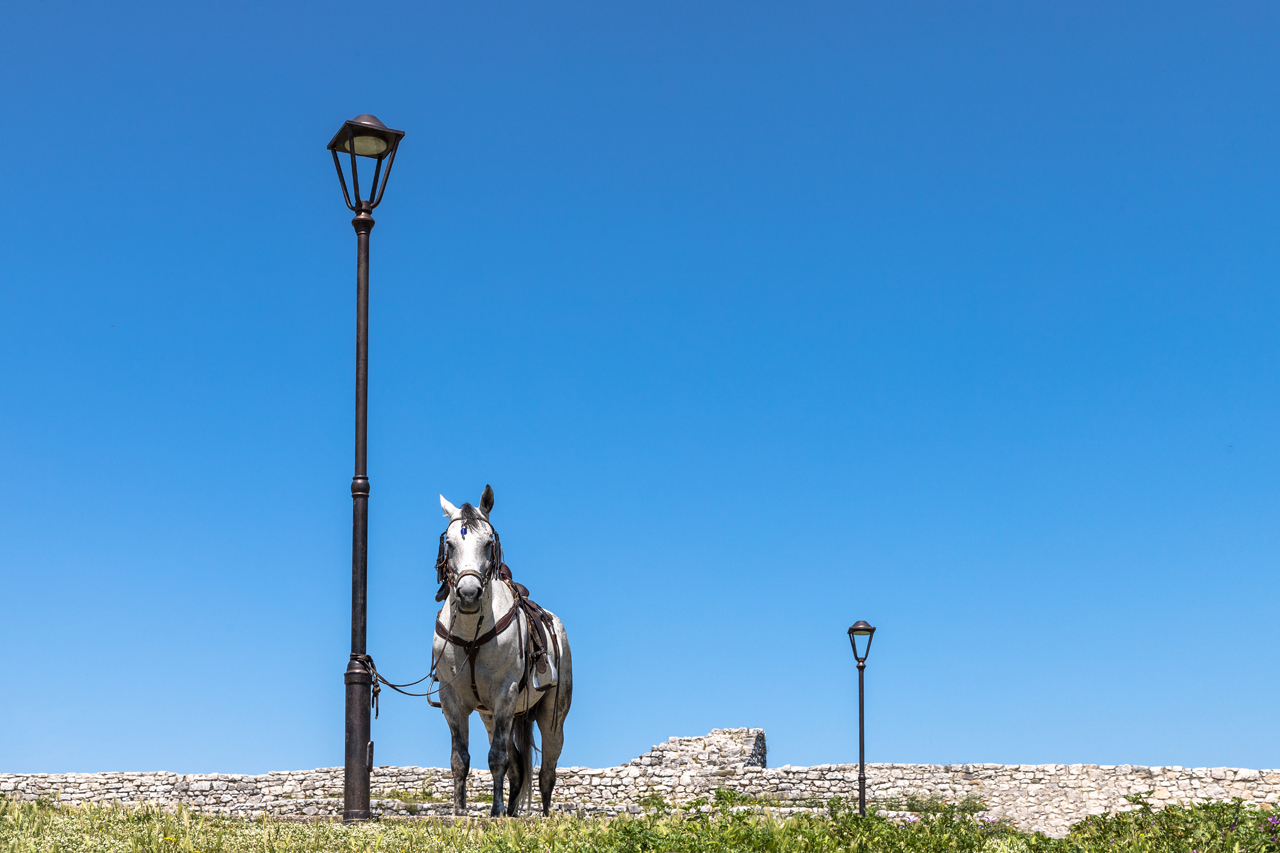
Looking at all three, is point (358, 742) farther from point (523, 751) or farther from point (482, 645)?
point (523, 751)

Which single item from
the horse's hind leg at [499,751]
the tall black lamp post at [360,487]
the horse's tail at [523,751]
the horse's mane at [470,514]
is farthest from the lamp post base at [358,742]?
the horse's tail at [523,751]

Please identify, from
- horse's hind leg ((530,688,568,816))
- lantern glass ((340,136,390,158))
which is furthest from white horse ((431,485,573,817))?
lantern glass ((340,136,390,158))

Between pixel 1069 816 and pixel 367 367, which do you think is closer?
pixel 367 367

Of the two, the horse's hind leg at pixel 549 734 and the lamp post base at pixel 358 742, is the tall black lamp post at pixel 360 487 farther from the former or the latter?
the horse's hind leg at pixel 549 734

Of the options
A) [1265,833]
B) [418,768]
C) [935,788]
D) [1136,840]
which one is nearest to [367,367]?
[1136,840]

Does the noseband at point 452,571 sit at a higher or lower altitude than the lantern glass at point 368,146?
lower

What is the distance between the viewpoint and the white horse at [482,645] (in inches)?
376

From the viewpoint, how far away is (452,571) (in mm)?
9555

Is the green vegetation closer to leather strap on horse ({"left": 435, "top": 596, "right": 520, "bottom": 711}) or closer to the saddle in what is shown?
leather strap on horse ({"left": 435, "top": 596, "right": 520, "bottom": 711})

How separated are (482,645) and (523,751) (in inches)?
71.7

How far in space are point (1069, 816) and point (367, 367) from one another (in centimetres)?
1733

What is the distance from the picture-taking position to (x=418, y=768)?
24.8 metres

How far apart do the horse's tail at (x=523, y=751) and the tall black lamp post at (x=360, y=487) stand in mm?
2376

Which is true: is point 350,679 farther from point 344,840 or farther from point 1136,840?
point 1136,840
